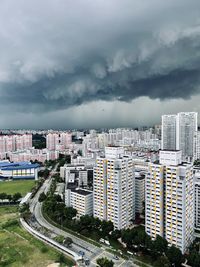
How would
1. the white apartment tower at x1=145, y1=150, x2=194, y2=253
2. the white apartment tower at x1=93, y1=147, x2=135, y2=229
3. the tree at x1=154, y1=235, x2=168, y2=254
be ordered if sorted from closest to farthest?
the tree at x1=154, y1=235, x2=168, y2=254, the white apartment tower at x1=145, y1=150, x2=194, y2=253, the white apartment tower at x1=93, y1=147, x2=135, y2=229

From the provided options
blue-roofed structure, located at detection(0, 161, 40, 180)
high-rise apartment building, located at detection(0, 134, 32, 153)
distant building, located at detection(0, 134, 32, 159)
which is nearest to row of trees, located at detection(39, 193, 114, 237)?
blue-roofed structure, located at detection(0, 161, 40, 180)

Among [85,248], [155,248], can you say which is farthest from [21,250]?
[155,248]

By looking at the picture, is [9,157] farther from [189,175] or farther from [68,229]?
[189,175]

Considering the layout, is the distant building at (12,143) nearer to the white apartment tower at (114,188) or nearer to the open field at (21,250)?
the open field at (21,250)

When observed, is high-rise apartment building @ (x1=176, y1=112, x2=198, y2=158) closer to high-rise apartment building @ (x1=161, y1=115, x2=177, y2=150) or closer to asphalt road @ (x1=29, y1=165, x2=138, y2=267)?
high-rise apartment building @ (x1=161, y1=115, x2=177, y2=150)

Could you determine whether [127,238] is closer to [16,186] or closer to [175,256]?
[175,256]
